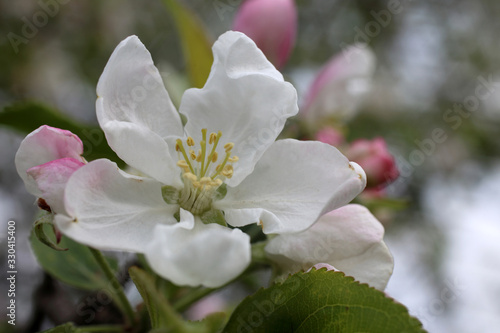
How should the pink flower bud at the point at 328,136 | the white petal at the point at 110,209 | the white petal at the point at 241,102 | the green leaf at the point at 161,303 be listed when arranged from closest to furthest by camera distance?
the green leaf at the point at 161,303 → the white petal at the point at 110,209 → the white petal at the point at 241,102 → the pink flower bud at the point at 328,136

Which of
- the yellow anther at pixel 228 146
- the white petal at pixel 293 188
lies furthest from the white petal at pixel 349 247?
the yellow anther at pixel 228 146

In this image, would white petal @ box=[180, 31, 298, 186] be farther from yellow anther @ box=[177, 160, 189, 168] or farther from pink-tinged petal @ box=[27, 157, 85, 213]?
pink-tinged petal @ box=[27, 157, 85, 213]

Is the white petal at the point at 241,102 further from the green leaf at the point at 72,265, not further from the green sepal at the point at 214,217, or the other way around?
the green leaf at the point at 72,265

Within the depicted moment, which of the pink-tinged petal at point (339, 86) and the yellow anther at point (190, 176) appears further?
the pink-tinged petal at point (339, 86)

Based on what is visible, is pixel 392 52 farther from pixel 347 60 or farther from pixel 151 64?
pixel 151 64

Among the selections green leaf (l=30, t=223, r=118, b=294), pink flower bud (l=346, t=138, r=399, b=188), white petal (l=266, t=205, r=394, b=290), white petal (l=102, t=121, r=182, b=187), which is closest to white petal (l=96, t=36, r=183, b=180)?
white petal (l=102, t=121, r=182, b=187)

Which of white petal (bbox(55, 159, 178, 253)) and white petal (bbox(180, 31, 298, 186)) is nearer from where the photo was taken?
white petal (bbox(55, 159, 178, 253))

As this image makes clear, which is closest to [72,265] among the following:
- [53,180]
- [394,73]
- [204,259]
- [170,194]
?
[170,194]
